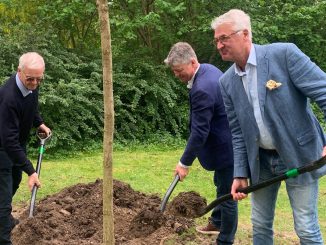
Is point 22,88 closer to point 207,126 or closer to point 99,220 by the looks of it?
point 207,126

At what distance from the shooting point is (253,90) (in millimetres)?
3484

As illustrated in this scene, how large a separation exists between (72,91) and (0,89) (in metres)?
6.62

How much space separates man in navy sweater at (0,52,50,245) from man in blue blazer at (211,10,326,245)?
169 centimetres

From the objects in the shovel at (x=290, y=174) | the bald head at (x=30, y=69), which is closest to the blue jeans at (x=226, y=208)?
the shovel at (x=290, y=174)

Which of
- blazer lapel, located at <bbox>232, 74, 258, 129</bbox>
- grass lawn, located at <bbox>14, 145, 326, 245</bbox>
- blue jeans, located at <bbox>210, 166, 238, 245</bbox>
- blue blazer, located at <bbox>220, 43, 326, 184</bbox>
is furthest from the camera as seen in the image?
grass lawn, located at <bbox>14, 145, 326, 245</bbox>

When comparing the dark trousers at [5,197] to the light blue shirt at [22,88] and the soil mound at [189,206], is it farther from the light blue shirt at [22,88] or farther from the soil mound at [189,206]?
the soil mound at [189,206]

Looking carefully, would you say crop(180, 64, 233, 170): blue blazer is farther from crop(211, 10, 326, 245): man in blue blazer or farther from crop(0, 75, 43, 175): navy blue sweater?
crop(0, 75, 43, 175): navy blue sweater

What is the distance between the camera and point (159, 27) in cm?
1243

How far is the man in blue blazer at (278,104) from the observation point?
333 centimetres

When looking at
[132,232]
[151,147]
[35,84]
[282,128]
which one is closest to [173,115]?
[151,147]

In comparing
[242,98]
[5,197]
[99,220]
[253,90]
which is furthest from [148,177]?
[253,90]

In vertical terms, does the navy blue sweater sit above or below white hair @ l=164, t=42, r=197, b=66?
below

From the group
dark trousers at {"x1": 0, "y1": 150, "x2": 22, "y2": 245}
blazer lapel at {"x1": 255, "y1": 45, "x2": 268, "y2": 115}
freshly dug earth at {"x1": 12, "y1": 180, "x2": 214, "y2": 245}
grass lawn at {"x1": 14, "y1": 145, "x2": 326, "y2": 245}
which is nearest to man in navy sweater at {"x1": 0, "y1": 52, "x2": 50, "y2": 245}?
dark trousers at {"x1": 0, "y1": 150, "x2": 22, "y2": 245}

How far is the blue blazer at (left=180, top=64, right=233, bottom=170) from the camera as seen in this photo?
441 cm
